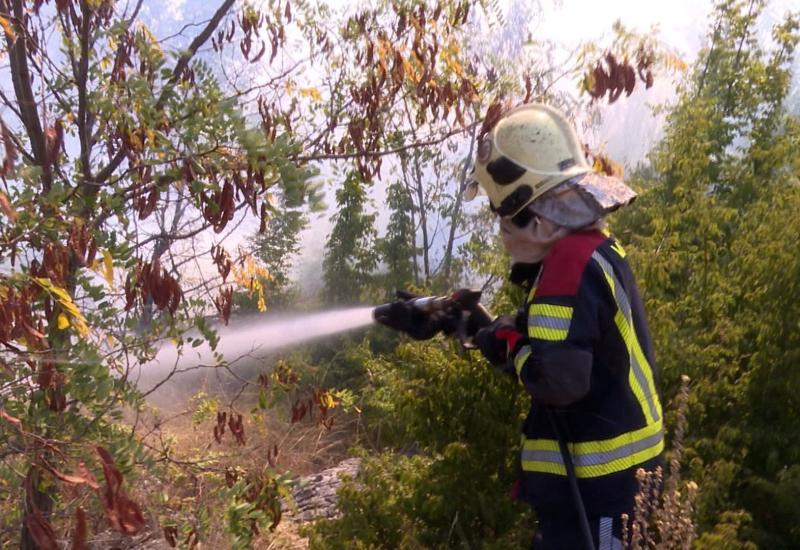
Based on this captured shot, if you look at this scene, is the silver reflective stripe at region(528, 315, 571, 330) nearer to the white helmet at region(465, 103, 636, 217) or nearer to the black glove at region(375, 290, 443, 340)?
the white helmet at region(465, 103, 636, 217)

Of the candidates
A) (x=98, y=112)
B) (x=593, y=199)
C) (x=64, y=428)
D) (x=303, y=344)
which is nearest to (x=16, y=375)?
(x=64, y=428)

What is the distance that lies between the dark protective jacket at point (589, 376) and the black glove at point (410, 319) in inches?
17.1

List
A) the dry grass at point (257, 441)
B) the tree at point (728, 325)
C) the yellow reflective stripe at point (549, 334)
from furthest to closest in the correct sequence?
the dry grass at point (257, 441) → the tree at point (728, 325) → the yellow reflective stripe at point (549, 334)

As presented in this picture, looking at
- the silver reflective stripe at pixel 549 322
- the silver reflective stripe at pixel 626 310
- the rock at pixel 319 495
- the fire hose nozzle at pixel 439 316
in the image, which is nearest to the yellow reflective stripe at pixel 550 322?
the silver reflective stripe at pixel 549 322

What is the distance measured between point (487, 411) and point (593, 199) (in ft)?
4.07

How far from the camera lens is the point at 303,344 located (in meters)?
11.4

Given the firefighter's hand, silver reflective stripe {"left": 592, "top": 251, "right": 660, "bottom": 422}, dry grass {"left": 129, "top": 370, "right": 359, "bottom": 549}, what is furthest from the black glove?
dry grass {"left": 129, "top": 370, "right": 359, "bottom": 549}

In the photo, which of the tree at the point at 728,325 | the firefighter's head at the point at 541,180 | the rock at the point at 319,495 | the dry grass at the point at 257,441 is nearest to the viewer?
the firefighter's head at the point at 541,180

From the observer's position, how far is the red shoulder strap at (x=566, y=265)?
75.4 inches

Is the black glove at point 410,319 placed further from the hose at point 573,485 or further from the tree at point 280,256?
the tree at point 280,256

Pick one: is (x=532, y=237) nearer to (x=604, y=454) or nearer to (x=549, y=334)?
(x=549, y=334)

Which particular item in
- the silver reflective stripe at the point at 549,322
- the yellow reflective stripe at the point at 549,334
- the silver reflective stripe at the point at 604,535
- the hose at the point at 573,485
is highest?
the silver reflective stripe at the point at 549,322

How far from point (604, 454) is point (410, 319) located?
78 centimetres

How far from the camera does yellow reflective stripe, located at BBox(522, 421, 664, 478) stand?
2.03 metres
